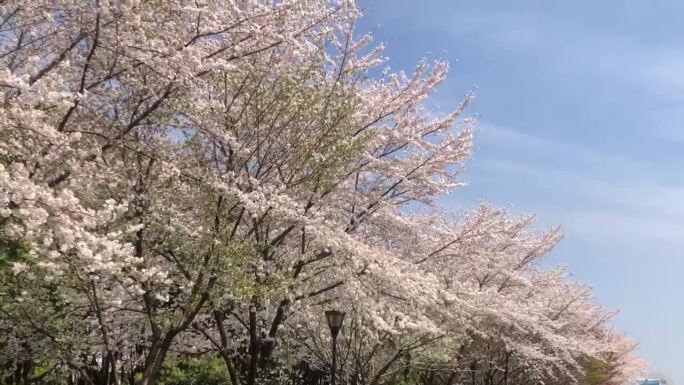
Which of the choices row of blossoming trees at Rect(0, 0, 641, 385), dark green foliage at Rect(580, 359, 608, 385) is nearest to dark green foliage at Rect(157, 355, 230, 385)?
row of blossoming trees at Rect(0, 0, 641, 385)

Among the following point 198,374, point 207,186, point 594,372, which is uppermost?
point 594,372

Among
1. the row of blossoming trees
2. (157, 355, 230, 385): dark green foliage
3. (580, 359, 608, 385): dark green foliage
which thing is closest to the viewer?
the row of blossoming trees

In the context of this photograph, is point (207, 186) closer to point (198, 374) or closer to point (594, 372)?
point (198, 374)

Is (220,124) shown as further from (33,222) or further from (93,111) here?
(33,222)

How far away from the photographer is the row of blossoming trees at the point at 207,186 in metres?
8.73

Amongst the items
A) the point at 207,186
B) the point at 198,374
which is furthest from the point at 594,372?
the point at 207,186

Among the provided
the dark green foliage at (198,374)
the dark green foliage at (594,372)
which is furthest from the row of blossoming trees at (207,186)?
the dark green foliage at (594,372)

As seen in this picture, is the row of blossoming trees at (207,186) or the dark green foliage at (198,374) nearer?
the row of blossoming trees at (207,186)

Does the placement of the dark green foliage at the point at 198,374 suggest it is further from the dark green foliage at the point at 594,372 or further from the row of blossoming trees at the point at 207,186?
the dark green foliage at the point at 594,372

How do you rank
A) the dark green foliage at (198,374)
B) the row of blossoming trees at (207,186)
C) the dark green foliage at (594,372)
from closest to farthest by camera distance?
the row of blossoming trees at (207,186)
the dark green foliage at (198,374)
the dark green foliage at (594,372)

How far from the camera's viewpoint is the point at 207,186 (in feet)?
38.8

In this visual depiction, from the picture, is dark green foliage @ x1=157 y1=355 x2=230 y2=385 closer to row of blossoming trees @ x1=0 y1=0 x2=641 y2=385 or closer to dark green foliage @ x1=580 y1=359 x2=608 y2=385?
row of blossoming trees @ x1=0 y1=0 x2=641 y2=385

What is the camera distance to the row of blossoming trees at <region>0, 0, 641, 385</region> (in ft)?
28.6

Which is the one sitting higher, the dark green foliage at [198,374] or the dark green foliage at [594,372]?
the dark green foliage at [594,372]
